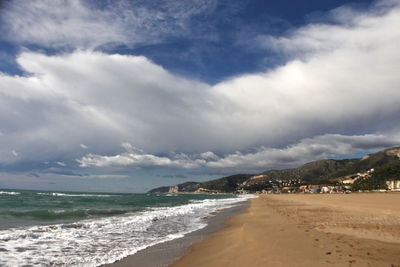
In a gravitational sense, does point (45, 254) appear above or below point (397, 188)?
above

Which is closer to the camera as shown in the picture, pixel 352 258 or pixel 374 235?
pixel 352 258

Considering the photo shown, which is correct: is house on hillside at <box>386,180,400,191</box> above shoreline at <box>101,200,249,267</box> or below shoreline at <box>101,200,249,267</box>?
below

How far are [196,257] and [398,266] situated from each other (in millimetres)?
6187

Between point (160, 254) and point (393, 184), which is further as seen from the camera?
point (393, 184)

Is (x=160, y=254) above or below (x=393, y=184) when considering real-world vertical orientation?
above

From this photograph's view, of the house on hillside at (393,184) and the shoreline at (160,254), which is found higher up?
the shoreline at (160,254)

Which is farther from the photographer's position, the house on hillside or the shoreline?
the house on hillside

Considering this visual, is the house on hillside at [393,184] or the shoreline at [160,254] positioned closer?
the shoreline at [160,254]

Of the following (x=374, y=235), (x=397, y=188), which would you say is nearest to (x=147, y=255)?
(x=374, y=235)

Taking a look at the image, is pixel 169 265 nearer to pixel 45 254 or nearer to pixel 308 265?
pixel 308 265

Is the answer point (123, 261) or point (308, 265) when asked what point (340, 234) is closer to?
point (308, 265)

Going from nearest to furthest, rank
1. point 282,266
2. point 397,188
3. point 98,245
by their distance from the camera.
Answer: point 282,266 → point 98,245 → point 397,188

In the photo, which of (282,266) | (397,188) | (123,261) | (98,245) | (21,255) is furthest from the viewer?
(397,188)

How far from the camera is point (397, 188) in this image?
10294cm
